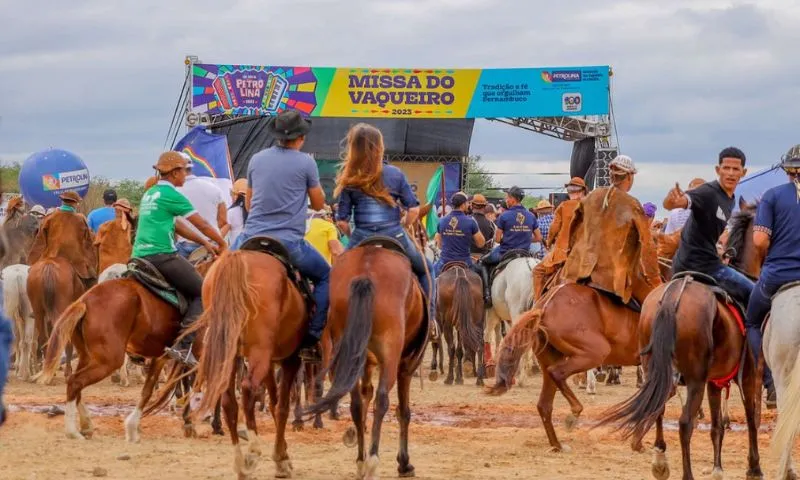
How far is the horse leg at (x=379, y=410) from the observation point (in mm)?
8922

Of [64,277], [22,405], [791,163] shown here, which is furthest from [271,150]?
[64,277]

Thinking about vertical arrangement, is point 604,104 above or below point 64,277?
above

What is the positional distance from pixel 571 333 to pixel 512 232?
7445 millimetres

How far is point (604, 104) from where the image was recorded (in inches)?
1481

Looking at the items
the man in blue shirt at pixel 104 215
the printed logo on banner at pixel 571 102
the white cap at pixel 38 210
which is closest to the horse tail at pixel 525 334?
the man in blue shirt at pixel 104 215

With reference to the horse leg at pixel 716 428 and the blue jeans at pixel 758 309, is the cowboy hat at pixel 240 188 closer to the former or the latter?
the horse leg at pixel 716 428

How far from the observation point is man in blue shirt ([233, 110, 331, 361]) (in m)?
9.64

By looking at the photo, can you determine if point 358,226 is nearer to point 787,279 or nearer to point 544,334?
point 544,334

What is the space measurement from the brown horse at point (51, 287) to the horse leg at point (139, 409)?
5253 millimetres

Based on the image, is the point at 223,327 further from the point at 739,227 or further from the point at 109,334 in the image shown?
the point at 739,227

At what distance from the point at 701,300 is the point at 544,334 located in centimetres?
226

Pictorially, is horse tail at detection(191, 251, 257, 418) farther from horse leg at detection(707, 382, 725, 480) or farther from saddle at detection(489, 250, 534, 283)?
saddle at detection(489, 250, 534, 283)

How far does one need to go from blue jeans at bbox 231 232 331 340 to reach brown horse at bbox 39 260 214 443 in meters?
1.90

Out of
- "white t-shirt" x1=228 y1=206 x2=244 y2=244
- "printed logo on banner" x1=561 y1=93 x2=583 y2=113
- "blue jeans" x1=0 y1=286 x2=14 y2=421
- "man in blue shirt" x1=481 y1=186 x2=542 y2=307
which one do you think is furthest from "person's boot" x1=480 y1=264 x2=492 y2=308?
"printed logo on banner" x1=561 y1=93 x2=583 y2=113
